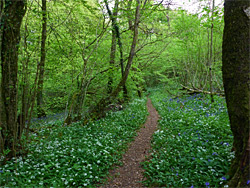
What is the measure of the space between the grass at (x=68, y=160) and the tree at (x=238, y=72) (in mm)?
3278

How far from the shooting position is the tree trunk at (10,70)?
174 inches

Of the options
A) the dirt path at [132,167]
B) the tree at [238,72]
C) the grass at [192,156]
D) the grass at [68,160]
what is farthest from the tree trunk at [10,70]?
the tree at [238,72]

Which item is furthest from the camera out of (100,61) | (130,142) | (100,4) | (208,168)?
(100,61)

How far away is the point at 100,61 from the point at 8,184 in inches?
295

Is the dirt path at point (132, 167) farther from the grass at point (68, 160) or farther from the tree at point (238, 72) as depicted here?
the tree at point (238, 72)

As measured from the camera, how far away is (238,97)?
126 inches

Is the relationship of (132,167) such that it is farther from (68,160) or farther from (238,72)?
(238,72)

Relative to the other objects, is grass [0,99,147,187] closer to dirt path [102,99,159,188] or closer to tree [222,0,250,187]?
dirt path [102,99,159,188]

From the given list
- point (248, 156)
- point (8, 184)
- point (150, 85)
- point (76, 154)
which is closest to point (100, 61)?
point (76, 154)

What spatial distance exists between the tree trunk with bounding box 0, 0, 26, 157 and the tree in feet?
16.6

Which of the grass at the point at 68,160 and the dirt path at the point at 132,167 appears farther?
the dirt path at the point at 132,167

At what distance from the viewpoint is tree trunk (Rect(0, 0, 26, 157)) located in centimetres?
441

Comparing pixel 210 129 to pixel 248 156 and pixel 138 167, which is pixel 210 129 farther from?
pixel 248 156

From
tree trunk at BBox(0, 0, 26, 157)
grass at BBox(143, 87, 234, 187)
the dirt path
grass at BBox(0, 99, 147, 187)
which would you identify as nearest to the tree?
grass at BBox(143, 87, 234, 187)
